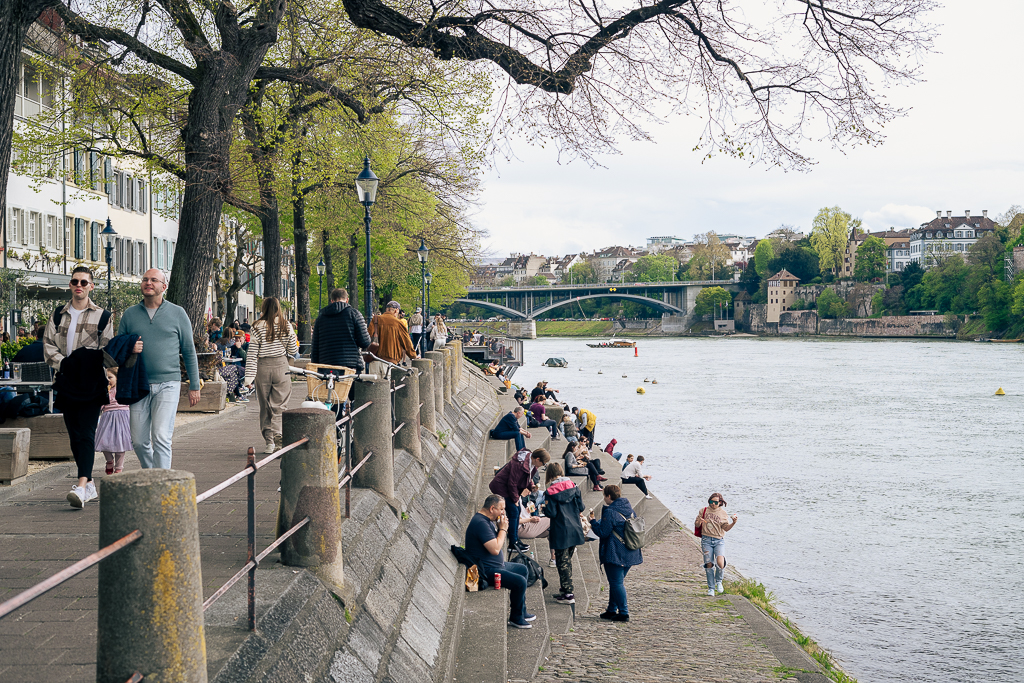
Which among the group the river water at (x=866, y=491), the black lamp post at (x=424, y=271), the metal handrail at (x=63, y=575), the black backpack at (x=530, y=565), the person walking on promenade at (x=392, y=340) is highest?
the black lamp post at (x=424, y=271)

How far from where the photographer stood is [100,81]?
1492 centimetres

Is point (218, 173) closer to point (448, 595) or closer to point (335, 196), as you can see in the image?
point (448, 595)

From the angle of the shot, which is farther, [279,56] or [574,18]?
[279,56]

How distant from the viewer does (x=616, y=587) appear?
11438 millimetres

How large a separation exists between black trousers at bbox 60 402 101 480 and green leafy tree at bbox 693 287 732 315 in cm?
13743

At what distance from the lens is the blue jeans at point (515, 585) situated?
28.8ft

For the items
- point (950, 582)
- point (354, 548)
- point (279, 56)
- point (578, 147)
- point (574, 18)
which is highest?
point (279, 56)

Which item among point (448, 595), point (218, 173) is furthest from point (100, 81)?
point (448, 595)

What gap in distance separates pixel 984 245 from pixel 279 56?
105m

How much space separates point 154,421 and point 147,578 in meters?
3.88

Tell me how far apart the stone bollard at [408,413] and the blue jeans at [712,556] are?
18.9 ft

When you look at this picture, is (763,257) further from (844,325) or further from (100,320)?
(100,320)

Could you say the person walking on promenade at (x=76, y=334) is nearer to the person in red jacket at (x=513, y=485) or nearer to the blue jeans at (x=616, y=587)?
the person in red jacket at (x=513, y=485)

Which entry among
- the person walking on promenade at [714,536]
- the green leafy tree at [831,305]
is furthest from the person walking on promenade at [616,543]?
the green leafy tree at [831,305]
